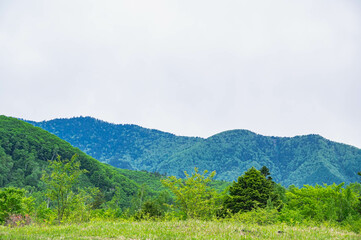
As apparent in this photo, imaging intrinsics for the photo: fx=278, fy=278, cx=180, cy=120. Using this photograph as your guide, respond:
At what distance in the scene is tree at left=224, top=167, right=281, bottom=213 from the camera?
50.6 m

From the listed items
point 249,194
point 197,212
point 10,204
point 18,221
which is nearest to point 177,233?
point 18,221

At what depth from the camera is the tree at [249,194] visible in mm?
50562

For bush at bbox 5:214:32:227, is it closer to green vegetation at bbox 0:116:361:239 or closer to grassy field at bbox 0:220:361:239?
green vegetation at bbox 0:116:361:239

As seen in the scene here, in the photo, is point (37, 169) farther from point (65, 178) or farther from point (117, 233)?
point (117, 233)

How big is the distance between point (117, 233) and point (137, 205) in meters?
91.1

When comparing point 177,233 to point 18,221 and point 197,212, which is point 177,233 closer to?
point 18,221

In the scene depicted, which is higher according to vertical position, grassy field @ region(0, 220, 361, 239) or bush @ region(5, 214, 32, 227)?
grassy field @ region(0, 220, 361, 239)

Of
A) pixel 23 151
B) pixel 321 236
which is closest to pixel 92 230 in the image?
pixel 321 236

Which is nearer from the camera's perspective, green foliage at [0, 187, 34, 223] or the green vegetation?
the green vegetation

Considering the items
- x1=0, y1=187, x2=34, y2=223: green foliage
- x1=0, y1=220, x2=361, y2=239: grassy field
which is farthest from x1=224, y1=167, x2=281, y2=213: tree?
x1=0, y1=187, x2=34, y2=223: green foliage

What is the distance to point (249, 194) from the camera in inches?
2019

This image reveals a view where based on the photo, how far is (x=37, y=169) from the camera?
16550 cm

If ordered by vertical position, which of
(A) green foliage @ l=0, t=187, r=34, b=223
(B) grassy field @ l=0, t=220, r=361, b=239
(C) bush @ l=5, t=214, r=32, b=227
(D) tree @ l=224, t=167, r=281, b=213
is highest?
(D) tree @ l=224, t=167, r=281, b=213

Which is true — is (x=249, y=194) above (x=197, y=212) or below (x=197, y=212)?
above
